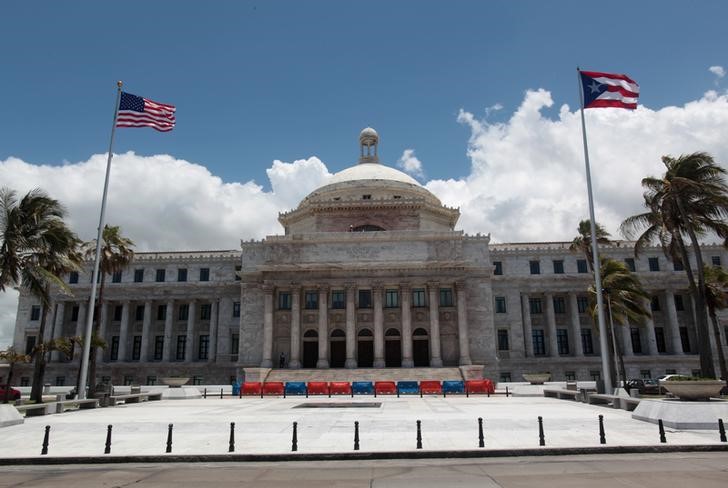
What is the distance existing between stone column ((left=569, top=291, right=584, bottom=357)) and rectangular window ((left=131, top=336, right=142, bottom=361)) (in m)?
51.4

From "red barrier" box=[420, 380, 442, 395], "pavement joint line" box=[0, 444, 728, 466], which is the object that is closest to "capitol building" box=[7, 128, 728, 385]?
"red barrier" box=[420, 380, 442, 395]

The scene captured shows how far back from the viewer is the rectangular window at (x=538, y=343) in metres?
61.8

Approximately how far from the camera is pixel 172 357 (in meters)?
63.0

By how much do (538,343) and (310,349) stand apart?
88.8ft

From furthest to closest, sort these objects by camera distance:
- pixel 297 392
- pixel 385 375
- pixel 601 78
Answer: pixel 385 375 → pixel 297 392 → pixel 601 78

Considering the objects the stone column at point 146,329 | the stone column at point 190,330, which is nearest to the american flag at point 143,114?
the stone column at point 190,330

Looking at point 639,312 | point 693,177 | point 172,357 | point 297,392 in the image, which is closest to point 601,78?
point 693,177

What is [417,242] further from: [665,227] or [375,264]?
[665,227]

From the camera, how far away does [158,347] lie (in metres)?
64.6

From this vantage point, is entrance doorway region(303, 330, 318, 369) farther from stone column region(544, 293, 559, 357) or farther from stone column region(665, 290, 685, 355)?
stone column region(665, 290, 685, 355)

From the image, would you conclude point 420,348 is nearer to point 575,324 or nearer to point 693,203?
point 575,324

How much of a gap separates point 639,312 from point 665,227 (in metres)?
9.55

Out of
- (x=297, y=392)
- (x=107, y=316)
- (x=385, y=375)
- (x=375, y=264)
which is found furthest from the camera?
(x=107, y=316)

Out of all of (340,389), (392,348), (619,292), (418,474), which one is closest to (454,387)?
(340,389)
